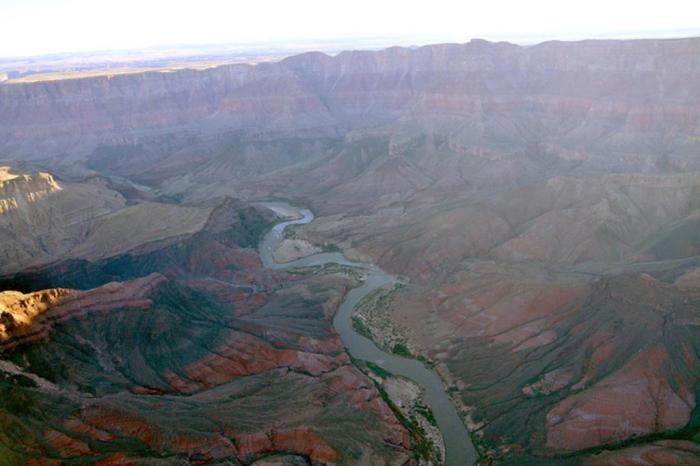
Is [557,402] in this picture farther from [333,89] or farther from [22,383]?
[333,89]

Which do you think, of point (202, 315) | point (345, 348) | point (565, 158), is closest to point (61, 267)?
point (202, 315)

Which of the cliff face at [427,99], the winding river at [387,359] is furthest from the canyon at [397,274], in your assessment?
the winding river at [387,359]

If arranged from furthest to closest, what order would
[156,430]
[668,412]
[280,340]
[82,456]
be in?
[280,340]
[668,412]
[156,430]
[82,456]

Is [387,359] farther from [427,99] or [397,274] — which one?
[427,99]

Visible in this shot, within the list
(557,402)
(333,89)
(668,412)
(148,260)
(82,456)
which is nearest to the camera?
(82,456)

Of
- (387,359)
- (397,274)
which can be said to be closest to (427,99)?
(397,274)

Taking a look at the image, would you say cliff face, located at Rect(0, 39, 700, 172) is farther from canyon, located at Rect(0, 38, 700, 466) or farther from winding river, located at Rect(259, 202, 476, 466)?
winding river, located at Rect(259, 202, 476, 466)
